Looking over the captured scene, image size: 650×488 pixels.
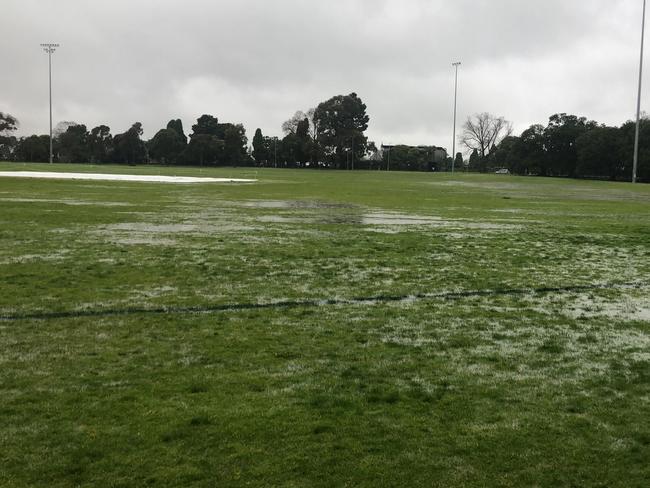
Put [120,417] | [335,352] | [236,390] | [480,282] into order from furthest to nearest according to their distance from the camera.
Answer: [480,282] → [335,352] → [236,390] → [120,417]

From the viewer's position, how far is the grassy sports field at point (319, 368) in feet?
13.1

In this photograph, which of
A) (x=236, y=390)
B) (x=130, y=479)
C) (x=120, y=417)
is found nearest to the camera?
(x=130, y=479)

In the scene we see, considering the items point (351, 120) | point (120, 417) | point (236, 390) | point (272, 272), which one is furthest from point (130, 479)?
point (351, 120)

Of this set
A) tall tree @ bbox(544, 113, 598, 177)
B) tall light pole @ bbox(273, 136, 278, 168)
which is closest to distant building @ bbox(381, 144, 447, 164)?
tall light pole @ bbox(273, 136, 278, 168)

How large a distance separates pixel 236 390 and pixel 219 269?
608cm

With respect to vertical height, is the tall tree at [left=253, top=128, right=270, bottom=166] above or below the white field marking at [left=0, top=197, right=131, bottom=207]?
above

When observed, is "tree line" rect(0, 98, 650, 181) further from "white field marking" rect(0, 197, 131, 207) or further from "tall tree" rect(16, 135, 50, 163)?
"white field marking" rect(0, 197, 131, 207)

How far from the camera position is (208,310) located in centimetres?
810

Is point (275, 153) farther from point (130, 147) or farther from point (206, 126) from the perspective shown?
point (130, 147)

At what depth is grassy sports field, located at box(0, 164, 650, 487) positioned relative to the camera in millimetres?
3996

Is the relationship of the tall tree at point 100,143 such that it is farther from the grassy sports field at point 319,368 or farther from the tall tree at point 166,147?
the grassy sports field at point 319,368

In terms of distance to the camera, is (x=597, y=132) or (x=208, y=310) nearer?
(x=208, y=310)

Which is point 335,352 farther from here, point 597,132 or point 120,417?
point 597,132

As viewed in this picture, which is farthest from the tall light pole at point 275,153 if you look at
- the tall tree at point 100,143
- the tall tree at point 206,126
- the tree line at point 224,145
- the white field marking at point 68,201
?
the white field marking at point 68,201
